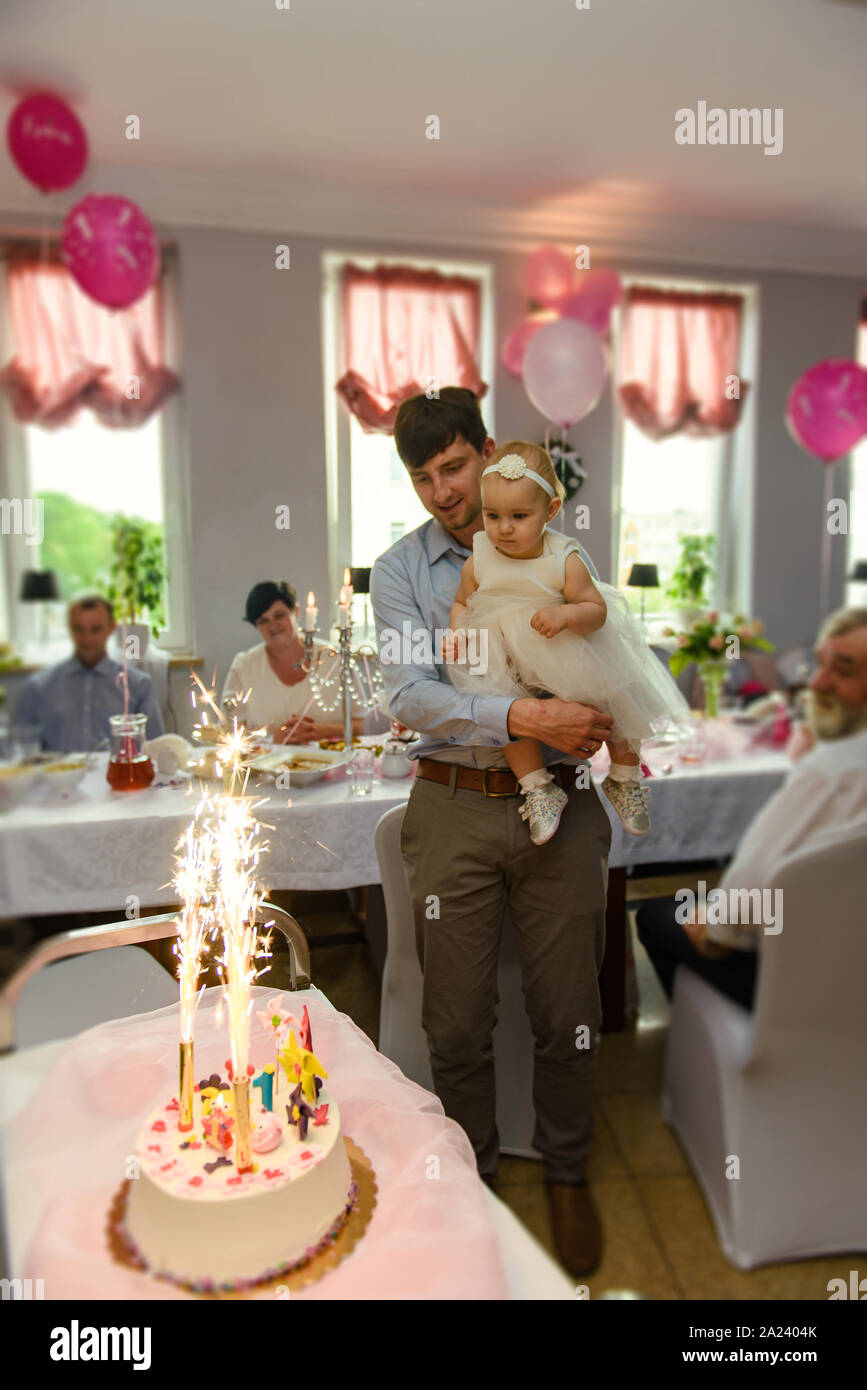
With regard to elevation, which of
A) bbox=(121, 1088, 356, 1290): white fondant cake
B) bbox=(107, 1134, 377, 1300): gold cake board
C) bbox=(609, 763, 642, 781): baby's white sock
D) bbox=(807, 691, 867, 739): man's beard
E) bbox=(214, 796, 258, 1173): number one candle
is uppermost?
bbox=(807, 691, 867, 739): man's beard

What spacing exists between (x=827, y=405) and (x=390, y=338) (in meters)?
0.50

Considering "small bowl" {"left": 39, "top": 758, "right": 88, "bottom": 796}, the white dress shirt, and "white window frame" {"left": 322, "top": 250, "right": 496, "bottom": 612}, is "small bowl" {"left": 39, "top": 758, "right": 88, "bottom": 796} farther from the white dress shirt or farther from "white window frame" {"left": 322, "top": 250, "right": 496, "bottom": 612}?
the white dress shirt

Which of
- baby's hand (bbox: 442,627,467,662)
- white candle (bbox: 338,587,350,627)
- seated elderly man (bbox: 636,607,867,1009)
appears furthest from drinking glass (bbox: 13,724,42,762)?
seated elderly man (bbox: 636,607,867,1009)

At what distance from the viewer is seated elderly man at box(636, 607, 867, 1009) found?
870 millimetres

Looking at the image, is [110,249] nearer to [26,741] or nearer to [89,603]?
[89,603]

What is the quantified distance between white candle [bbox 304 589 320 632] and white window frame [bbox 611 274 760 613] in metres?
0.35

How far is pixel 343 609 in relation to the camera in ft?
3.45

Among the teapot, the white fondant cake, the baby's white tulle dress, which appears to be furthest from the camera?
the teapot

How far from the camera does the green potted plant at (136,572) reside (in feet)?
3.05

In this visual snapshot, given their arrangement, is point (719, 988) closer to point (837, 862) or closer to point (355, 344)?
point (837, 862)

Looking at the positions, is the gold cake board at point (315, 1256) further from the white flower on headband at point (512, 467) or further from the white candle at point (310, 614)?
the white flower on headband at point (512, 467)

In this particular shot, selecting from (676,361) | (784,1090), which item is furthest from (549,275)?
(784,1090)

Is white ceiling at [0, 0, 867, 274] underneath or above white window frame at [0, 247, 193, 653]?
above
